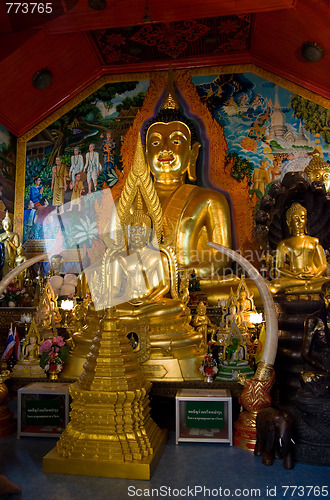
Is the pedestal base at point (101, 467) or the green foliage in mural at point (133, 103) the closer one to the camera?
the pedestal base at point (101, 467)

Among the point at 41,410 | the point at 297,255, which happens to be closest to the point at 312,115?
the point at 297,255

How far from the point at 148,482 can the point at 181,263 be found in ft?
12.4

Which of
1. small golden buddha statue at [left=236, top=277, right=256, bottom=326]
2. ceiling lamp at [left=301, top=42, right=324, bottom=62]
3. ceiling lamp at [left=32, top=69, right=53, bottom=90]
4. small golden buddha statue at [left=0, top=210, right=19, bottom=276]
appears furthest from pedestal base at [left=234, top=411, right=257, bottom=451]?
ceiling lamp at [left=32, top=69, right=53, bottom=90]

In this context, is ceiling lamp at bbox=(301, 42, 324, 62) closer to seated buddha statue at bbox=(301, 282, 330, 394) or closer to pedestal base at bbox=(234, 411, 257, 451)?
seated buddha statue at bbox=(301, 282, 330, 394)

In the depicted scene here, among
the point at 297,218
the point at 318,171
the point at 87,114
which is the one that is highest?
the point at 87,114

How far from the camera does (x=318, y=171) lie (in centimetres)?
569

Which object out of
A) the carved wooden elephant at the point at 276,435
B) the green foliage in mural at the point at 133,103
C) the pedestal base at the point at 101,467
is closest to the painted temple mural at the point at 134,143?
the green foliage in mural at the point at 133,103

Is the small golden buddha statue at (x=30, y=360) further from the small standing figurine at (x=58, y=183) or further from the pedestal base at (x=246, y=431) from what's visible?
the small standing figurine at (x=58, y=183)

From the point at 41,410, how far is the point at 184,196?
3.88m

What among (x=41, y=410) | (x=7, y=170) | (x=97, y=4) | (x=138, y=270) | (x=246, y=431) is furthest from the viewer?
(x=7, y=170)

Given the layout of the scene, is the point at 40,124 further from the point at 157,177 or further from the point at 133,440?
the point at 133,440

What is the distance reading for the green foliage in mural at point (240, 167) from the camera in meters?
6.65

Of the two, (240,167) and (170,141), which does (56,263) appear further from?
(240,167)

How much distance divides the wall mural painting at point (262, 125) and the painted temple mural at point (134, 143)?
1 centimetres
